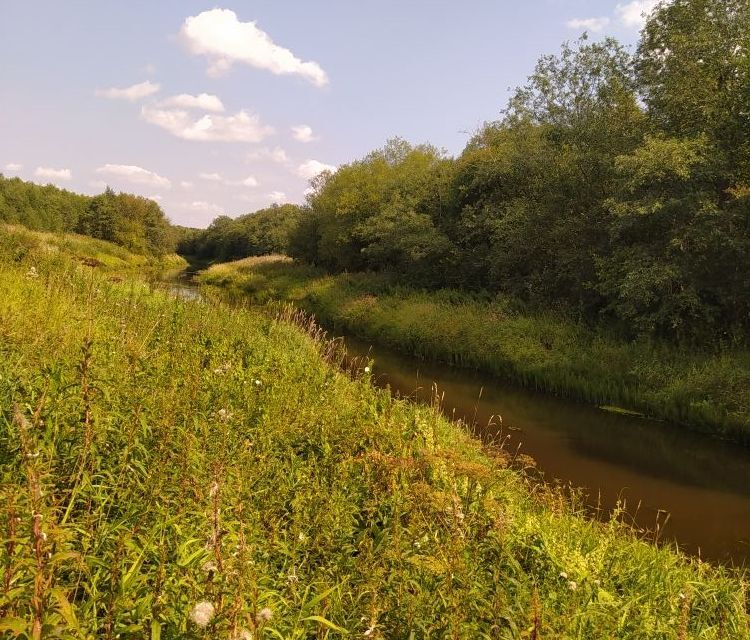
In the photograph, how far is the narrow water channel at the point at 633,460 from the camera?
757cm

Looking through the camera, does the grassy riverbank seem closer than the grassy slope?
Yes

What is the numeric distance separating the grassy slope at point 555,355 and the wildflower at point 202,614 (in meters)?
12.9

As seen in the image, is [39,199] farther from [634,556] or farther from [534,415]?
[634,556]

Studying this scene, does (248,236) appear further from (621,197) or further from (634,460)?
(634,460)

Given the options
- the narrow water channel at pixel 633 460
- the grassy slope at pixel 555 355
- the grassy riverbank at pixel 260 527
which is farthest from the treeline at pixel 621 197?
the grassy riverbank at pixel 260 527

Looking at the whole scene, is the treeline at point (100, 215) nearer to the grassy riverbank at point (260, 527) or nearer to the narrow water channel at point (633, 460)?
the narrow water channel at point (633, 460)

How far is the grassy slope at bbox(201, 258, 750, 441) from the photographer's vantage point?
1259 cm

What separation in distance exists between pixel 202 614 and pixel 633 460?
10226 mm

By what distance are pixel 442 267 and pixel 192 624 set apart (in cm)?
2612

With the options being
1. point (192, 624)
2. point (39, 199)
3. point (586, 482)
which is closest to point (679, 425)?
point (586, 482)

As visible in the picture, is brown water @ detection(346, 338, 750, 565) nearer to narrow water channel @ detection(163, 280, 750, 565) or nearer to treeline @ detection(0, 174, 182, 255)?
narrow water channel @ detection(163, 280, 750, 565)

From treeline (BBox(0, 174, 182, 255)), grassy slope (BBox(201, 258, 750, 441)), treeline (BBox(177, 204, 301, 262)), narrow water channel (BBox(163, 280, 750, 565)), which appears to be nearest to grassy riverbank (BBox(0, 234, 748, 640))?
narrow water channel (BBox(163, 280, 750, 565))

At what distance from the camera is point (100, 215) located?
249 feet

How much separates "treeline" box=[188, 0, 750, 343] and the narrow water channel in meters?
4.32
